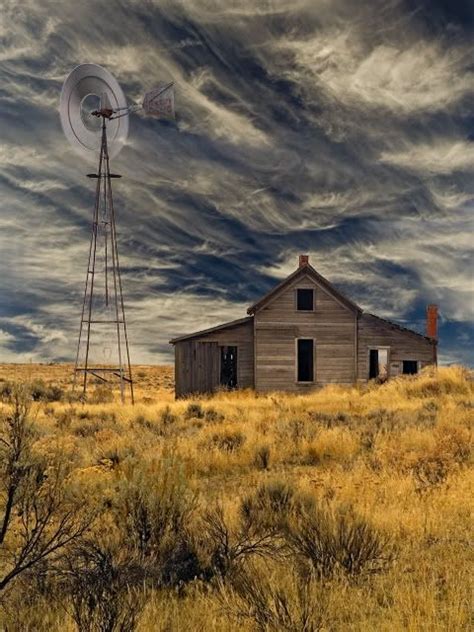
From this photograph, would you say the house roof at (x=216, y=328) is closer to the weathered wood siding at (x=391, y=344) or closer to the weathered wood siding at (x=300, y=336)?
the weathered wood siding at (x=300, y=336)

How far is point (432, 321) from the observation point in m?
31.1

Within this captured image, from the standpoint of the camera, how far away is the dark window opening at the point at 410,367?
2980cm

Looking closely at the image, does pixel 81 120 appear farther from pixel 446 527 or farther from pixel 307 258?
pixel 446 527

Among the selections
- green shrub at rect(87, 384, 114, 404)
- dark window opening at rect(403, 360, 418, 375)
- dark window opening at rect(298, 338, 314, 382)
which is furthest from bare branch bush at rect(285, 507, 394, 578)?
dark window opening at rect(403, 360, 418, 375)

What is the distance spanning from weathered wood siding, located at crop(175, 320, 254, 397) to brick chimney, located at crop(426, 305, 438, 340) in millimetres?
9453

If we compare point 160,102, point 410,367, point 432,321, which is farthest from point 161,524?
point 432,321

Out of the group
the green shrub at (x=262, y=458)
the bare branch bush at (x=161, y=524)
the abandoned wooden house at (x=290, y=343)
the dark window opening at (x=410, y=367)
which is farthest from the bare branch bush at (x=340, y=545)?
the dark window opening at (x=410, y=367)

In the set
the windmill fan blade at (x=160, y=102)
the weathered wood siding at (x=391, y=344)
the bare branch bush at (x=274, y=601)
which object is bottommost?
the bare branch bush at (x=274, y=601)

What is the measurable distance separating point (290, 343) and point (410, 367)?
6.27 m

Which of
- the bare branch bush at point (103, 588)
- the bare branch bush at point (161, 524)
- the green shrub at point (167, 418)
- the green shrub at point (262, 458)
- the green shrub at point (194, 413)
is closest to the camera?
the bare branch bush at point (103, 588)

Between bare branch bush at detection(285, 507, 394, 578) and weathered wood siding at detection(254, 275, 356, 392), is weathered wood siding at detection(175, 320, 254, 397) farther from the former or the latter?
bare branch bush at detection(285, 507, 394, 578)

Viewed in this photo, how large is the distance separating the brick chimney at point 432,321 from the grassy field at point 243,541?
21025mm

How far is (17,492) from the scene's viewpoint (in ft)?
17.5

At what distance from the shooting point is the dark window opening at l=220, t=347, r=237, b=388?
29594mm
